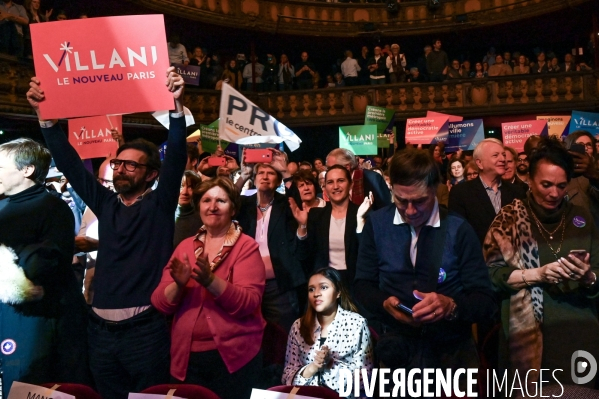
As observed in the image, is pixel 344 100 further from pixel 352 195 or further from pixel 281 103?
pixel 352 195

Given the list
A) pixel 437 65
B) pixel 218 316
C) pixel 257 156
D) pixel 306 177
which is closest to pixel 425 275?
pixel 218 316

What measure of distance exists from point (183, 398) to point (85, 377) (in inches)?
37.5

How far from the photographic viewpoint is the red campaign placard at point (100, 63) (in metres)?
3.26

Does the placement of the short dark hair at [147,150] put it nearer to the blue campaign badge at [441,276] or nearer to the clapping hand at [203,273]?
the clapping hand at [203,273]

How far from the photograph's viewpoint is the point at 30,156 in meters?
3.11

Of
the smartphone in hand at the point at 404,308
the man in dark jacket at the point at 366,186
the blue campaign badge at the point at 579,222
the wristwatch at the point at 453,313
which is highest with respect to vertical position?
the man in dark jacket at the point at 366,186

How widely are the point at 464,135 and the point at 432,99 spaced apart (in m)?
5.80

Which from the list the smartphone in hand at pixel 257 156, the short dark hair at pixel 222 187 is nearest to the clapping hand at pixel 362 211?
the smartphone in hand at pixel 257 156

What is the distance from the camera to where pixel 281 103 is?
17766mm

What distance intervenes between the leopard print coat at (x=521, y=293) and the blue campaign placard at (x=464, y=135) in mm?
8921

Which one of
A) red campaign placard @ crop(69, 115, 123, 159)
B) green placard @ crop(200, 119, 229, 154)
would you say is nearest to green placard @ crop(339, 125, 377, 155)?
green placard @ crop(200, 119, 229, 154)

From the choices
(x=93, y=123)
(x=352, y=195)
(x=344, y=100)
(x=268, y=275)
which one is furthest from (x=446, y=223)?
(x=344, y=100)

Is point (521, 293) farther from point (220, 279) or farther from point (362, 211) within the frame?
point (362, 211)

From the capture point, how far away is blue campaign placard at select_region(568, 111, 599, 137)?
829 cm
